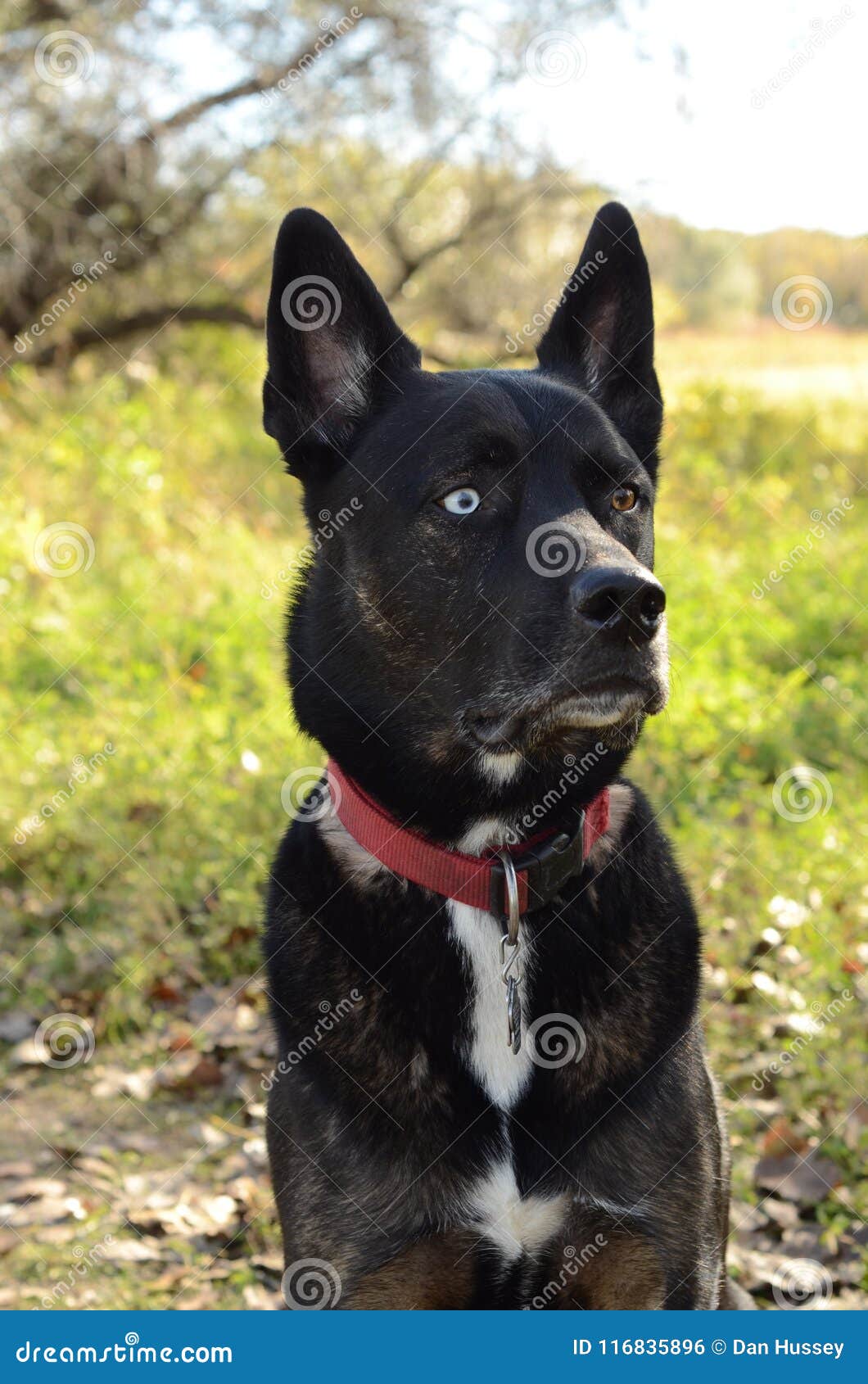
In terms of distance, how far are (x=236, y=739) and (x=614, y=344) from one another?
3.05 metres

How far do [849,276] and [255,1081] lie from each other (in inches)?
460

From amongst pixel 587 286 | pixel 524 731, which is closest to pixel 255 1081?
pixel 524 731

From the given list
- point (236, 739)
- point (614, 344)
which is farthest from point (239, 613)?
point (614, 344)

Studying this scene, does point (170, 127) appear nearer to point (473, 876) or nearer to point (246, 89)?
point (246, 89)

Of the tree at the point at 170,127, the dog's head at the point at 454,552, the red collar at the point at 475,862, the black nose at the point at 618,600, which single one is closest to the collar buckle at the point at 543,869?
the red collar at the point at 475,862

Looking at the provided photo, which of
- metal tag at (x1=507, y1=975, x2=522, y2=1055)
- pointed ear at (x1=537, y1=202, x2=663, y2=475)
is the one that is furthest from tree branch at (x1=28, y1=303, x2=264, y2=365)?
metal tag at (x1=507, y1=975, x2=522, y2=1055)

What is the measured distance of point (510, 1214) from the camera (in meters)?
2.36

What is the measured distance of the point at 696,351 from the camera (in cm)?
1492

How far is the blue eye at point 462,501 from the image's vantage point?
251 cm

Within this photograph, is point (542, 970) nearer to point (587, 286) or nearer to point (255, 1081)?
point (587, 286)

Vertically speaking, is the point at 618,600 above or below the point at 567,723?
above

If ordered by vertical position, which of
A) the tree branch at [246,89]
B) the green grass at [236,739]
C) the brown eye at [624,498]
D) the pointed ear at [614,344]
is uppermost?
the tree branch at [246,89]

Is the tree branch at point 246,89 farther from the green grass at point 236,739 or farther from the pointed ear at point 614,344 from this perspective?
the pointed ear at point 614,344

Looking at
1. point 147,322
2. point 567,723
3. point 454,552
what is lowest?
point 147,322
